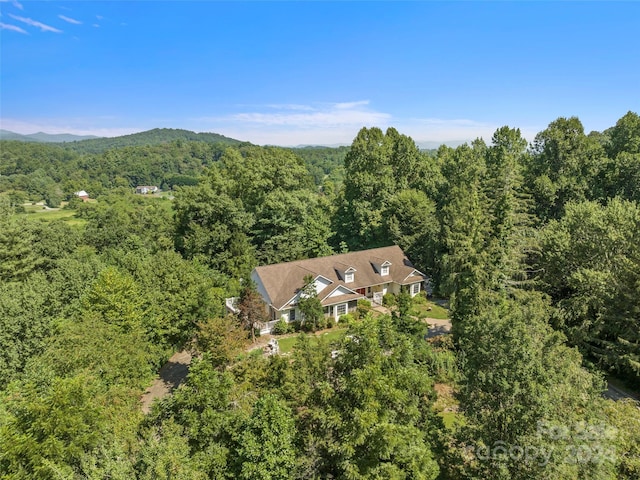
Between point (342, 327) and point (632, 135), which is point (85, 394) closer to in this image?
point (342, 327)

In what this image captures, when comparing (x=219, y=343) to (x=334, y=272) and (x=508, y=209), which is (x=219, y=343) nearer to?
(x=334, y=272)

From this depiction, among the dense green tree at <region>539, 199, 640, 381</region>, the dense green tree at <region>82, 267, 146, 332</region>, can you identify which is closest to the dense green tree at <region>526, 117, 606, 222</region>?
the dense green tree at <region>539, 199, 640, 381</region>

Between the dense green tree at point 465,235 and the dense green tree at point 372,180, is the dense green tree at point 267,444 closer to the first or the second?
the dense green tree at point 465,235

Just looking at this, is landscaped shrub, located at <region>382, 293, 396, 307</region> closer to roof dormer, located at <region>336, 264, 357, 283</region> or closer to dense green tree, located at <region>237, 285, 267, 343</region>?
roof dormer, located at <region>336, 264, 357, 283</region>

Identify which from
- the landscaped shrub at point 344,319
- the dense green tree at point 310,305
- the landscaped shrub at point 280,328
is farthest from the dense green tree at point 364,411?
the landscaped shrub at point 344,319

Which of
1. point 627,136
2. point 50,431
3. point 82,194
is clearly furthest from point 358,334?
point 82,194
